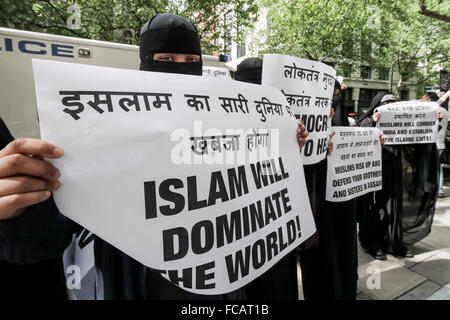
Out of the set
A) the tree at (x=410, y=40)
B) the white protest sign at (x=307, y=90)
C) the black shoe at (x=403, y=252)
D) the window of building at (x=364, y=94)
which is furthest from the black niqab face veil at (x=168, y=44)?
the window of building at (x=364, y=94)

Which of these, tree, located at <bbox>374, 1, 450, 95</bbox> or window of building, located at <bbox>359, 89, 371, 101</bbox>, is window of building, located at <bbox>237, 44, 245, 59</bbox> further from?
window of building, located at <bbox>359, 89, 371, 101</bbox>

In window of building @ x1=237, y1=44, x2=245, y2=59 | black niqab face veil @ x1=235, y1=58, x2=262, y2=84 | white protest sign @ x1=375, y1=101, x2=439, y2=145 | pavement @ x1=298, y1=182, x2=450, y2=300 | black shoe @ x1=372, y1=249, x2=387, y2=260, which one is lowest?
pavement @ x1=298, y1=182, x2=450, y2=300

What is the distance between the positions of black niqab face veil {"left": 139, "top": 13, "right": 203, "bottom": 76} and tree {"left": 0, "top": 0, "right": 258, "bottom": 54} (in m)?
4.28

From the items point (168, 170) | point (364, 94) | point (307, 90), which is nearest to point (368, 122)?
point (307, 90)

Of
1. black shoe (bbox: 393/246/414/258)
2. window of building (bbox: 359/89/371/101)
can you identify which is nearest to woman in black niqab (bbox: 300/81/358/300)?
black shoe (bbox: 393/246/414/258)

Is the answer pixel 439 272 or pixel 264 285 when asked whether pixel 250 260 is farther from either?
pixel 439 272

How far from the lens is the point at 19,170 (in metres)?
0.63

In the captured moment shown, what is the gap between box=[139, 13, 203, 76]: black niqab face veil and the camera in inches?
58.5

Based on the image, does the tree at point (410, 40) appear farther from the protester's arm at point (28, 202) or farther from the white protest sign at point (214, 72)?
the protester's arm at point (28, 202)

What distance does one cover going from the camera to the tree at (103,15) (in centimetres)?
448

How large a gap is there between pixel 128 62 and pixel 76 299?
11.0 feet

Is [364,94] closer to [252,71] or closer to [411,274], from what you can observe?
[411,274]

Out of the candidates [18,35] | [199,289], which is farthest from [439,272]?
[18,35]

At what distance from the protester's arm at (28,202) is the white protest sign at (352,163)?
64.5 inches
